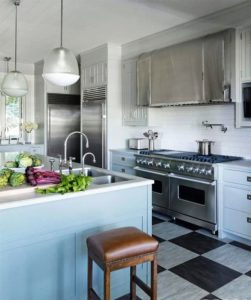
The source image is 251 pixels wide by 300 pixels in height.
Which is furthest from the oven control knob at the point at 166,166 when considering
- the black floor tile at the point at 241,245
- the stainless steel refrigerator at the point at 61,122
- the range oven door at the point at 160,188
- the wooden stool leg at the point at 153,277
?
the stainless steel refrigerator at the point at 61,122

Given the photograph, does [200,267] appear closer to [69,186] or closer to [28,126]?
[69,186]

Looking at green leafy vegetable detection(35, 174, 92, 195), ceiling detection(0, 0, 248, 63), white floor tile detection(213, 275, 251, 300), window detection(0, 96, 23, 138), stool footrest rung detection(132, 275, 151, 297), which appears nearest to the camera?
stool footrest rung detection(132, 275, 151, 297)

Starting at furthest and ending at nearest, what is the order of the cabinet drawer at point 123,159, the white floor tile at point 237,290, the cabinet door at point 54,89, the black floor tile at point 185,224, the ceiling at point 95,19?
the cabinet door at point 54,89
the cabinet drawer at point 123,159
the black floor tile at point 185,224
the ceiling at point 95,19
the white floor tile at point 237,290

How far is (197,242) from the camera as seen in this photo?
354 cm

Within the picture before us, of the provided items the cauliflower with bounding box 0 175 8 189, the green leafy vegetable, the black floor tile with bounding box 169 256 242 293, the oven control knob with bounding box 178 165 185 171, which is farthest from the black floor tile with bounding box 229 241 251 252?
the cauliflower with bounding box 0 175 8 189

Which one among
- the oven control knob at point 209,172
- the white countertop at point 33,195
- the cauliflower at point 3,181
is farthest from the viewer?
the oven control knob at point 209,172

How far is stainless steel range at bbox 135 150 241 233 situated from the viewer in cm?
373

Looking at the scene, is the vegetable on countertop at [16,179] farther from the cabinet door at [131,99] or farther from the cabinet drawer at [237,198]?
the cabinet door at [131,99]

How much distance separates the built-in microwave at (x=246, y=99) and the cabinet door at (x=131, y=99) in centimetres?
187

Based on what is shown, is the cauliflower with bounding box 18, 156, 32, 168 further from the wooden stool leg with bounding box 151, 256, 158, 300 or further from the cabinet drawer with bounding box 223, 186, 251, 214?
the cabinet drawer with bounding box 223, 186, 251, 214

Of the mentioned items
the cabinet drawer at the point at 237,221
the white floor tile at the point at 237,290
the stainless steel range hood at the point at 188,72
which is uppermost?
the stainless steel range hood at the point at 188,72

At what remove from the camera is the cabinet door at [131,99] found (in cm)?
526

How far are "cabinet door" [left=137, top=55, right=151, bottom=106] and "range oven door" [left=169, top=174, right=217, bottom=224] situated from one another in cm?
142

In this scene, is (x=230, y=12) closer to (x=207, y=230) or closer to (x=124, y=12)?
(x=124, y=12)
